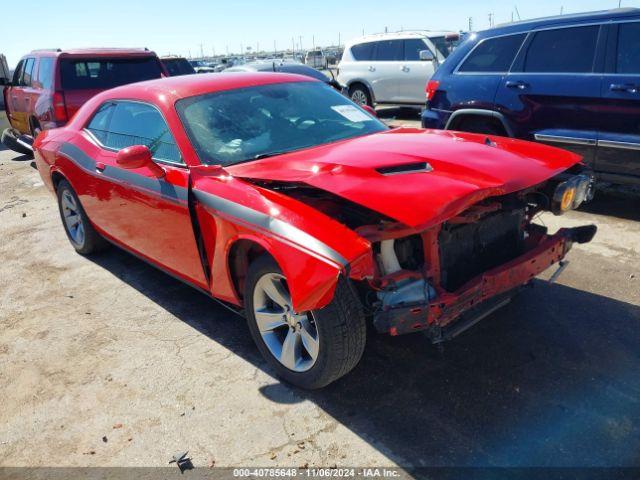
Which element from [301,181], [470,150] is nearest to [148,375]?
[301,181]

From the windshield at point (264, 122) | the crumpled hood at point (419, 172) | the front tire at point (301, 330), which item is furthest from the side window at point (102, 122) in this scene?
the front tire at point (301, 330)

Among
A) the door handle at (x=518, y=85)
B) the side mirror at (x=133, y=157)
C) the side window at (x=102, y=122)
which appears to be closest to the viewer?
the side mirror at (x=133, y=157)

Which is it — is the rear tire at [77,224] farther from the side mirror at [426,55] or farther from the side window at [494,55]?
the side mirror at [426,55]

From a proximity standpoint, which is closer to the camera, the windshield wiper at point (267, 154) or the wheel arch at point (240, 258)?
the wheel arch at point (240, 258)

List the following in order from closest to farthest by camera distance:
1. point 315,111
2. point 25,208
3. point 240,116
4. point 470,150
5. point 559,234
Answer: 1. point 470,150
2. point 559,234
3. point 240,116
4. point 315,111
5. point 25,208

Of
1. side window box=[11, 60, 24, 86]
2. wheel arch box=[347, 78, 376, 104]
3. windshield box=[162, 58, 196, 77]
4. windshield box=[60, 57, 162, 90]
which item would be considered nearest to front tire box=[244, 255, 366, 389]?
windshield box=[60, 57, 162, 90]

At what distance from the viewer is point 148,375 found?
10.9 ft

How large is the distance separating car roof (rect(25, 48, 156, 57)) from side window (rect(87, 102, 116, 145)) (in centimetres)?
422

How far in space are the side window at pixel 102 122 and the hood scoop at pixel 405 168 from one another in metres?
2.68

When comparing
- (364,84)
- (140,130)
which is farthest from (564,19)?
(364,84)

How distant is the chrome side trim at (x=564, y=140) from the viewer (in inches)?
202

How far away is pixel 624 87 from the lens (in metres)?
4.89

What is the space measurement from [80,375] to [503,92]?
→ 15.6ft

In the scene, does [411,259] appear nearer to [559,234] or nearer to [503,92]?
[559,234]
